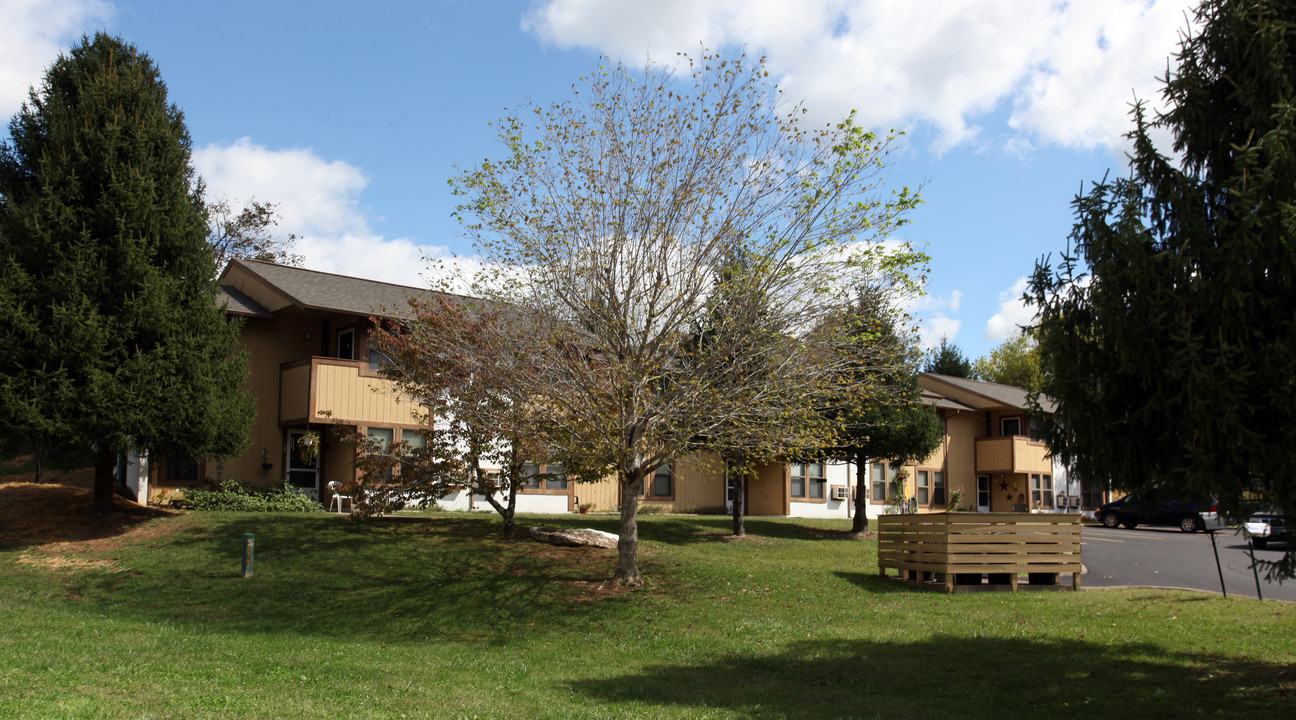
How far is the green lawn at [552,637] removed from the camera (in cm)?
863

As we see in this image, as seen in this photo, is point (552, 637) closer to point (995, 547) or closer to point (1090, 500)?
point (995, 547)

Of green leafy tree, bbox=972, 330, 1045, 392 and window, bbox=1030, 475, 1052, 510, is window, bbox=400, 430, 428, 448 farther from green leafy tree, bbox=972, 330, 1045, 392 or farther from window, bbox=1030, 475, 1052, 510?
green leafy tree, bbox=972, 330, 1045, 392

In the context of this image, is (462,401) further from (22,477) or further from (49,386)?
(22,477)

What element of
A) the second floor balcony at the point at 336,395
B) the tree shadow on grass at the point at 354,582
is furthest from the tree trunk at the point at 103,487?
the second floor balcony at the point at 336,395

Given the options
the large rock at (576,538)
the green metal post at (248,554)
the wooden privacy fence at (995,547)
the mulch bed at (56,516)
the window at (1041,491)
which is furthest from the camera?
the window at (1041,491)

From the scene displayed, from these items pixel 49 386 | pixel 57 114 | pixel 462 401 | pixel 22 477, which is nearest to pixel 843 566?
pixel 462 401

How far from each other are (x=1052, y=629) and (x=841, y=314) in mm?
5411

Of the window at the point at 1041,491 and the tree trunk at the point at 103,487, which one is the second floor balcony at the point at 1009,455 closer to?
the window at the point at 1041,491

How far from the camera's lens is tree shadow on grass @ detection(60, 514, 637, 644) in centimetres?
1342

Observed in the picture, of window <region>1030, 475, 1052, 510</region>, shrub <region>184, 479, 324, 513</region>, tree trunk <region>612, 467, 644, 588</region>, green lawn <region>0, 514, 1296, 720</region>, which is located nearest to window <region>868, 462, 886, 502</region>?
window <region>1030, 475, 1052, 510</region>

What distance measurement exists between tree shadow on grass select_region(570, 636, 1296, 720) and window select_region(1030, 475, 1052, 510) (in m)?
32.4

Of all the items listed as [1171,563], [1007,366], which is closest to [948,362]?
[1007,366]

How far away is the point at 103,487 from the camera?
18906 mm

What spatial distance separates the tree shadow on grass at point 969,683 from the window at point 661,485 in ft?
63.9
